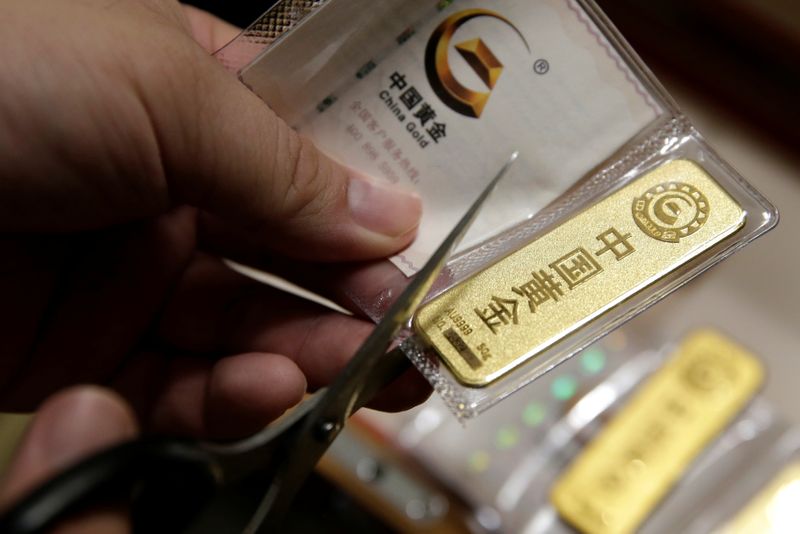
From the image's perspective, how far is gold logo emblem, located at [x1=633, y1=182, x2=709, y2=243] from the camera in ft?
1.40

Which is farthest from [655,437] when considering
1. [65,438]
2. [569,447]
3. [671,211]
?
[65,438]

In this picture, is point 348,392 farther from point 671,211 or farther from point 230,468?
point 671,211

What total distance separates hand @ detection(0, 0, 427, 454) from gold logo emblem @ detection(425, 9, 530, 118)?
0.23 feet

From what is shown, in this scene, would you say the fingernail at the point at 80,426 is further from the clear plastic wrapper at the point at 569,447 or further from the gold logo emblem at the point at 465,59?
the clear plastic wrapper at the point at 569,447

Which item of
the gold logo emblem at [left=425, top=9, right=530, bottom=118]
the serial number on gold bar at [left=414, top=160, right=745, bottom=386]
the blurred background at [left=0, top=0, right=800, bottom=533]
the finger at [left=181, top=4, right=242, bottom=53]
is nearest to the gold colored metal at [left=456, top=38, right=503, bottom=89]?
the gold logo emblem at [left=425, top=9, right=530, bottom=118]

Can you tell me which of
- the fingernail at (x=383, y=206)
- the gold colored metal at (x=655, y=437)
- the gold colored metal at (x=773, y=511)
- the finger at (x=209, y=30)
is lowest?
the gold colored metal at (x=773, y=511)

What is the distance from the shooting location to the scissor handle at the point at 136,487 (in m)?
0.25

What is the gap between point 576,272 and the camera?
1.40ft

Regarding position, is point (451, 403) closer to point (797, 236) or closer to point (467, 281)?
point (467, 281)

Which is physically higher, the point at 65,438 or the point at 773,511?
the point at 65,438

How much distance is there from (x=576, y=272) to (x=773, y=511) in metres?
0.46

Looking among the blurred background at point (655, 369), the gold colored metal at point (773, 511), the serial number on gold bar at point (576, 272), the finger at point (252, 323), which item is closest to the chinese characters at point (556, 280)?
the serial number on gold bar at point (576, 272)

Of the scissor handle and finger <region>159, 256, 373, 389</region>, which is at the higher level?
the scissor handle

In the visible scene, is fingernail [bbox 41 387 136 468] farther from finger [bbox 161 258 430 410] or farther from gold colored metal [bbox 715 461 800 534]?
gold colored metal [bbox 715 461 800 534]
